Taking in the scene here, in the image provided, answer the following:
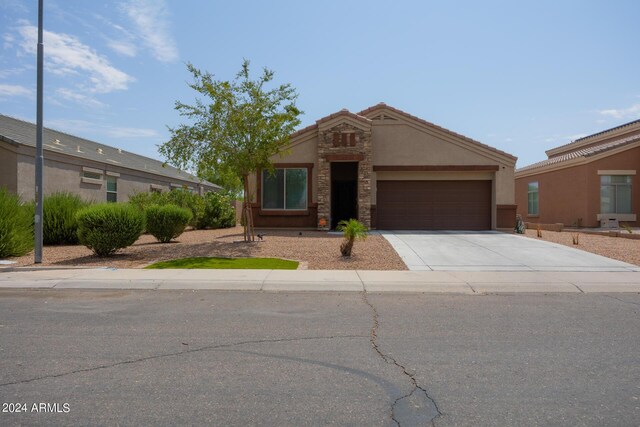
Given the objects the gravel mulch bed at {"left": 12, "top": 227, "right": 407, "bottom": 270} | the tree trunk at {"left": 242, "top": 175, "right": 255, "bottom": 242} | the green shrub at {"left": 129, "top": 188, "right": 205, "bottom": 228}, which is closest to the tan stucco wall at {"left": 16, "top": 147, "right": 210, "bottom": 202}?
the green shrub at {"left": 129, "top": 188, "right": 205, "bottom": 228}

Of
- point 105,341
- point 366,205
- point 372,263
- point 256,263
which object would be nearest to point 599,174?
point 366,205

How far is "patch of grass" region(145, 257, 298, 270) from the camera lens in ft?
39.0

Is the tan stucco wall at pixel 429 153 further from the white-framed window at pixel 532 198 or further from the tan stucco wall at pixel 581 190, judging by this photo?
the white-framed window at pixel 532 198

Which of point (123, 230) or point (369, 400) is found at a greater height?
point (123, 230)

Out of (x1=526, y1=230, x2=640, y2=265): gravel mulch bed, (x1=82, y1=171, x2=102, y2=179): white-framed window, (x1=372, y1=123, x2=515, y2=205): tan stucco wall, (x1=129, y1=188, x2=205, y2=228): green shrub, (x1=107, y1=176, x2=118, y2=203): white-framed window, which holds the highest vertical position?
(x1=372, y1=123, x2=515, y2=205): tan stucco wall

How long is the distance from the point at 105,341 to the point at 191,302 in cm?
247

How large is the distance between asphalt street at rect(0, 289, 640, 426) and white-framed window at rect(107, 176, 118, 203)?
66.0ft

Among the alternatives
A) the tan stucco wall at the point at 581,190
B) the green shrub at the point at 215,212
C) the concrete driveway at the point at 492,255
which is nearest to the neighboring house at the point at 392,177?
the concrete driveway at the point at 492,255

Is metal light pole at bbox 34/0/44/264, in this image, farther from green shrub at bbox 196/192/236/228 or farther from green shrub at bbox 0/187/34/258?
green shrub at bbox 196/192/236/228

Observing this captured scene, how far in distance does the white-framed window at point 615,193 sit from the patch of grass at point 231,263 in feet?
66.0

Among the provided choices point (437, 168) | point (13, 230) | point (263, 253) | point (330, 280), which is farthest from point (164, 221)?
point (437, 168)

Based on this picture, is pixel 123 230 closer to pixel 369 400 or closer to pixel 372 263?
pixel 372 263

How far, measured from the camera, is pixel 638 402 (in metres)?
4.02

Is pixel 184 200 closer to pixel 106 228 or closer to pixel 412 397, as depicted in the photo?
pixel 106 228
